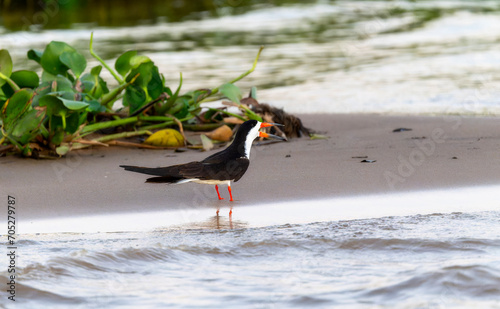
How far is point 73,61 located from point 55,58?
→ 0.17m

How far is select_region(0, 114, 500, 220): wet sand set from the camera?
14.2 ft

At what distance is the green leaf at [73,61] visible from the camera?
5.38 meters

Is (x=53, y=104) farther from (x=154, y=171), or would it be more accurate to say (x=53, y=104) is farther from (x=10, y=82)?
(x=154, y=171)

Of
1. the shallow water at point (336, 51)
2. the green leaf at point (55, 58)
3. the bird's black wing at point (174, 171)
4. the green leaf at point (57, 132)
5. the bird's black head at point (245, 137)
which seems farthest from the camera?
the shallow water at point (336, 51)

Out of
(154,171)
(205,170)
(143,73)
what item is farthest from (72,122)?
(205,170)

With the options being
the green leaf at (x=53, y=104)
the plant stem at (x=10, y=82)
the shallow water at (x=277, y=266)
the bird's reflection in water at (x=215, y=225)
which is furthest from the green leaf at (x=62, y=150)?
the bird's reflection in water at (x=215, y=225)

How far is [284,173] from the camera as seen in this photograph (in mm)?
4770

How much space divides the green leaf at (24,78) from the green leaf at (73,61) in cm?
23

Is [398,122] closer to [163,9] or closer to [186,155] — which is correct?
[186,155]

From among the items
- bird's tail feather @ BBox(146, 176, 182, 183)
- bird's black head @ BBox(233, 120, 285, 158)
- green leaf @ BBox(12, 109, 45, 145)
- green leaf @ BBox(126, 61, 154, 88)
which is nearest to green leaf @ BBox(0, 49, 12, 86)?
green leaf @ BBox(12, 109, 45, 145)

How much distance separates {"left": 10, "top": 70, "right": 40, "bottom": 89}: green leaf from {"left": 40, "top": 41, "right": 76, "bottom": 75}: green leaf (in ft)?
0.50

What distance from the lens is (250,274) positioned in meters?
3.35

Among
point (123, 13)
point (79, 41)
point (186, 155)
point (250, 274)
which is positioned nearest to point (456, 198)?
point (250, 274)

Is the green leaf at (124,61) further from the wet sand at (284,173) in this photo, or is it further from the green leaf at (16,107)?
the green leaf at (16,107)
